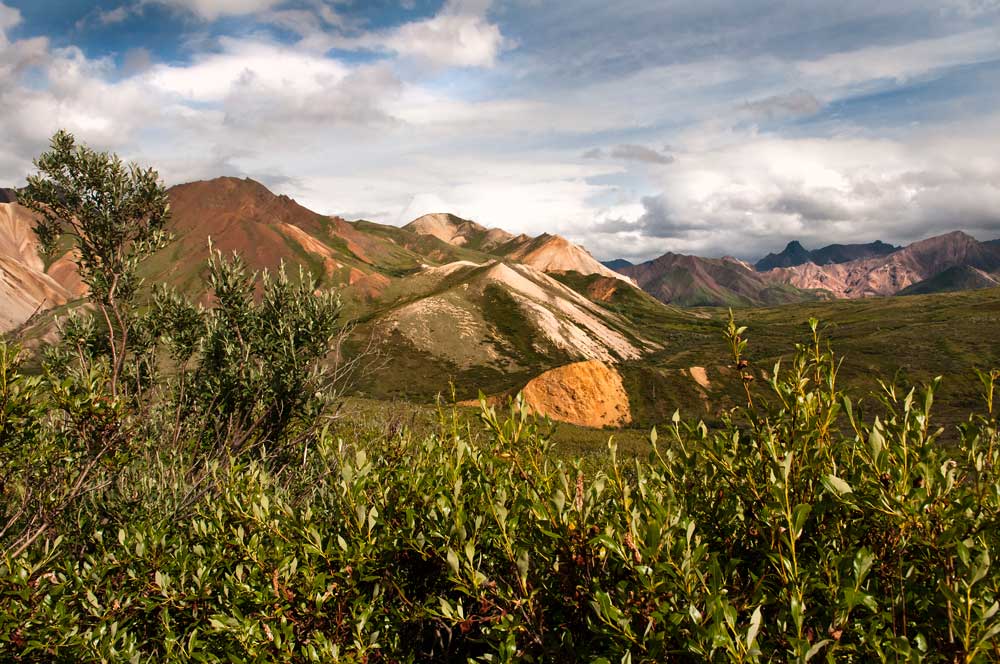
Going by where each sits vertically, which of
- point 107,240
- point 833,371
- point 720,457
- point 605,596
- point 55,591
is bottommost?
point 55,591

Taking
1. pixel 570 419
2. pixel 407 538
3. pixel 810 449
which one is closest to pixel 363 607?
pixel 407 538

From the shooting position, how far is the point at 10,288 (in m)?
175

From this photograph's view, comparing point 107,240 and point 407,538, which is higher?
point 107,240

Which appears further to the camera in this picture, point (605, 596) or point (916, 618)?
point (916, 618)

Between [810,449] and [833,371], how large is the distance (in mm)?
647

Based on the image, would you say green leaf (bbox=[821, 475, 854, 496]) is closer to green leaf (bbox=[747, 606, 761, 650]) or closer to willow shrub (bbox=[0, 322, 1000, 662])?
willow shrub (bbox=[0, 322, 1000, 662])

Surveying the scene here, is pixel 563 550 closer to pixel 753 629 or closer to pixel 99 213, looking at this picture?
pixel 753 629

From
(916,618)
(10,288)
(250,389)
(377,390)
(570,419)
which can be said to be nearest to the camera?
(916,618)

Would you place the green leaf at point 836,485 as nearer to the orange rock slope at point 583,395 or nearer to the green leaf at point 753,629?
the green leaf at point 753,629

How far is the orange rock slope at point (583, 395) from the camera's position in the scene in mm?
67062

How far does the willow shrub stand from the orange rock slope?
59.6 meters

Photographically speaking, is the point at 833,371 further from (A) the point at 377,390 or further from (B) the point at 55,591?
(A) the point at 377,390

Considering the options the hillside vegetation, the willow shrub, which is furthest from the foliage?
the willow shrub

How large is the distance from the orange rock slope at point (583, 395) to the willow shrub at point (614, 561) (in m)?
59.6
